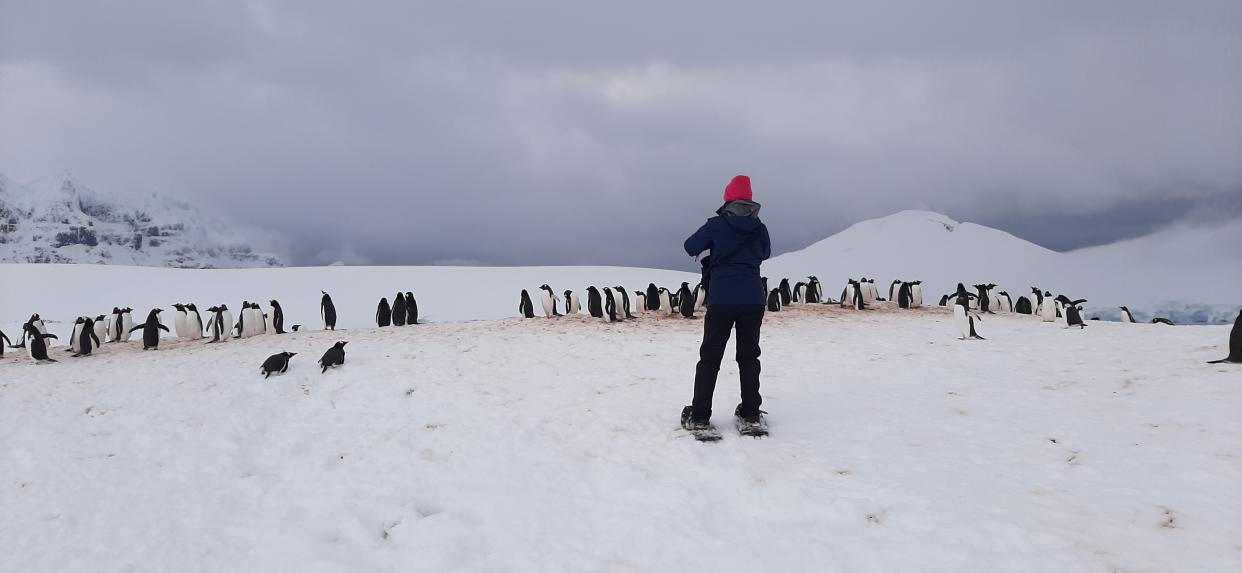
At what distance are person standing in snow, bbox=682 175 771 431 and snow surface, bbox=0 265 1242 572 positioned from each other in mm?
705

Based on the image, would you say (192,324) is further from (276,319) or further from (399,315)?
(399,315)

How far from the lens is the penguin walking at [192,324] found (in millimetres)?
14234

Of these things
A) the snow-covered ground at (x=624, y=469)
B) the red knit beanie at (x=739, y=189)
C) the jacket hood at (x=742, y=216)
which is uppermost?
the red knit beanie at (x=739, y=189)

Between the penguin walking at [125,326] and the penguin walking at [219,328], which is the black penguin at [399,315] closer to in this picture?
the penguin walking at [219,328]

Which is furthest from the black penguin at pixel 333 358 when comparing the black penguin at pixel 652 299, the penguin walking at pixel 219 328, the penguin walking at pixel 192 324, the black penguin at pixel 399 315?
Answer: the black penguin at pixel 652 299

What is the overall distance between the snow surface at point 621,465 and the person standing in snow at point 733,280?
705mm

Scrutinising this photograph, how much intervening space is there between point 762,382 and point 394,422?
16.2ft

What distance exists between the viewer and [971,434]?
5.64m

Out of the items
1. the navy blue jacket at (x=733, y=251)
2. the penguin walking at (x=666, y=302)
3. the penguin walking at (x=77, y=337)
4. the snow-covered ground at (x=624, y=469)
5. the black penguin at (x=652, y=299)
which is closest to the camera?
the snow-covered ground at (x=624, y=469)

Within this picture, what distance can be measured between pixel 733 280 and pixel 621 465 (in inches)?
78.3

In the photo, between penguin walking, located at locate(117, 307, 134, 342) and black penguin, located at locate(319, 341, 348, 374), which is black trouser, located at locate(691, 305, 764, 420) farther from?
penguin walking, located at locate(117, 307, 134, 342)

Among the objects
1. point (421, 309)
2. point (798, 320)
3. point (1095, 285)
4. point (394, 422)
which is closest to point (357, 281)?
point (421, 309)

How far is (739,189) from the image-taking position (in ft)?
18.4

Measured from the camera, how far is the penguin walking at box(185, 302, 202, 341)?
14.2 metres
